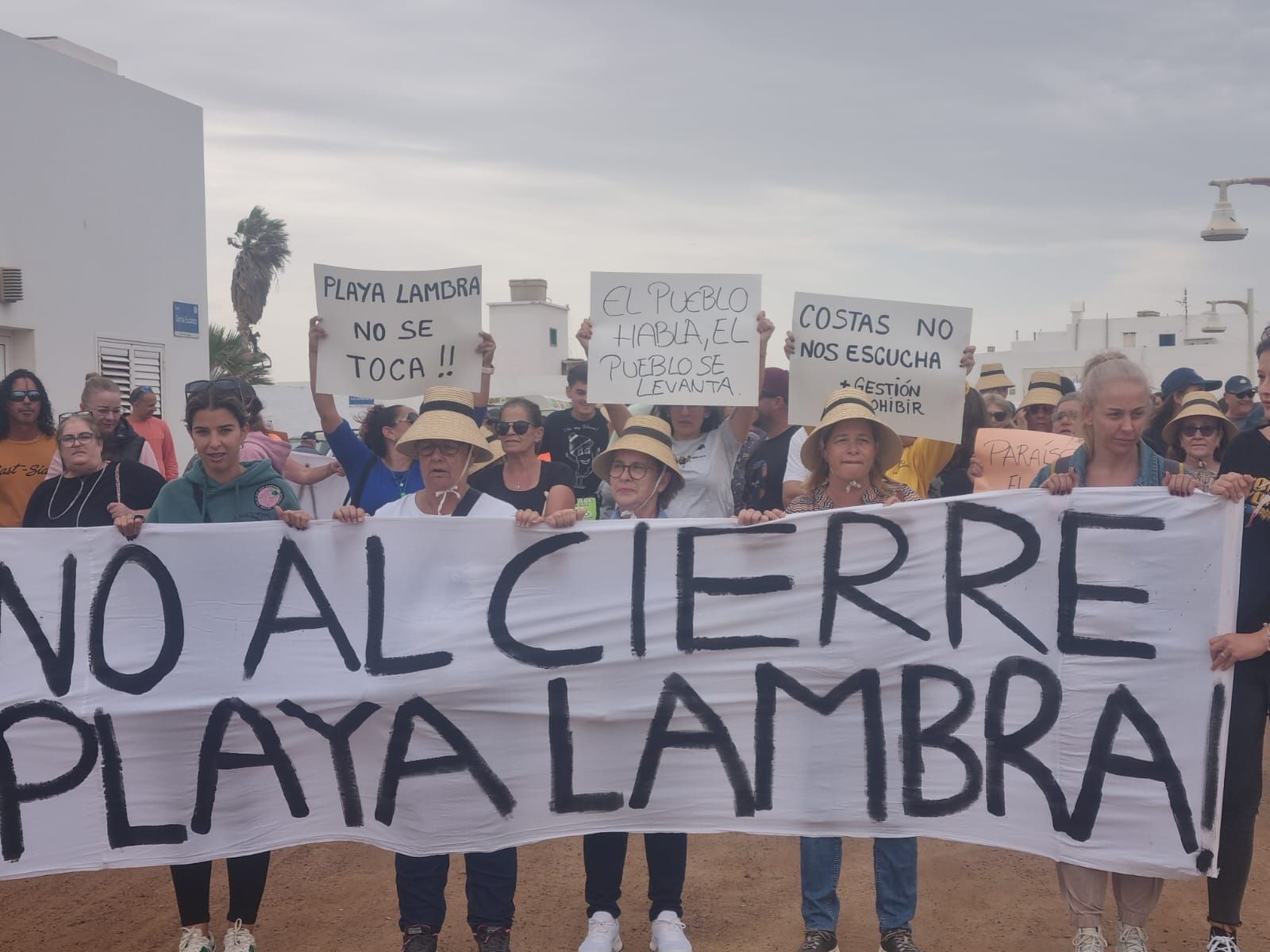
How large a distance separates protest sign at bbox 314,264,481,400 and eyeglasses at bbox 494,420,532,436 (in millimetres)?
340

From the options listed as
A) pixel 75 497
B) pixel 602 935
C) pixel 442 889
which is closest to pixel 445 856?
pixel 442 889

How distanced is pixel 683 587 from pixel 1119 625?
53.7 inches

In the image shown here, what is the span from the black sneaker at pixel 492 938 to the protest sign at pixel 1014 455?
3.25m

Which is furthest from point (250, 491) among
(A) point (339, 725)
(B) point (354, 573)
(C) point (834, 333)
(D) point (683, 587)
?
(C) point (834, 333)

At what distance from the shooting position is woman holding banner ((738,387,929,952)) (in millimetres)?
3812

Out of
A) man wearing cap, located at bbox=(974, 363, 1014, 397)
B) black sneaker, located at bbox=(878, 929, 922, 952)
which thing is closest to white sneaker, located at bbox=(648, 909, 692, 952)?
black sneaker, located at bbox=(878, 929, 922, 952)

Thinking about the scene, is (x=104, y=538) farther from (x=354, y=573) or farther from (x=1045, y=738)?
(x=1045, y=738)

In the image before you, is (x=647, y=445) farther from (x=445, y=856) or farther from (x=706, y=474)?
(x=445, y=856)

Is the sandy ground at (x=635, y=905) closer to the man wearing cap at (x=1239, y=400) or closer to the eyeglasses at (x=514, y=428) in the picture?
the eyeglasses at (x=514, y=428)

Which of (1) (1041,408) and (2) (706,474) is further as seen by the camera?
(1) (1041,408)

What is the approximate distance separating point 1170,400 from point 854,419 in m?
2.67

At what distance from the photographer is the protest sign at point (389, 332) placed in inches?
205

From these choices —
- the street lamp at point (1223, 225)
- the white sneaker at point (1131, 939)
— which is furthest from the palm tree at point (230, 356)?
the white sneaker at point (1131, 939)

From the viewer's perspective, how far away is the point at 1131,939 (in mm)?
3736
